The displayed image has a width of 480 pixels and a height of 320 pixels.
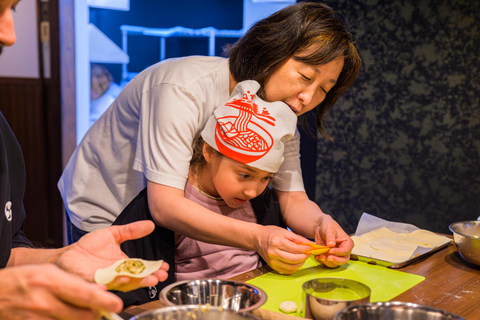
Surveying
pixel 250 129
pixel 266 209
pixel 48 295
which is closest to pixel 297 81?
pixel 250 129

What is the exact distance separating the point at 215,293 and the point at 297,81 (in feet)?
2.76

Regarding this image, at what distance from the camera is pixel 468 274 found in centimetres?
146

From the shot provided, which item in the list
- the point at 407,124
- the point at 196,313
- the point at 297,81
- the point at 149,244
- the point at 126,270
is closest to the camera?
the point at 196,313

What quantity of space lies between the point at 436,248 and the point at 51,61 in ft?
9.95

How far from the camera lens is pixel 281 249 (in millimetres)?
1338

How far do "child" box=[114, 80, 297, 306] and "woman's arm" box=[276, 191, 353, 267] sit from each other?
0.23 metres

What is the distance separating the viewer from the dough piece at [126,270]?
94 centimetres

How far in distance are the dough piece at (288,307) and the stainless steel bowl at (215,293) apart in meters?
0.18

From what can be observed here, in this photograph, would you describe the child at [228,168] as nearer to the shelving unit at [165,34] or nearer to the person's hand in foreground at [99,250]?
the person's hand in foreground at [99,250]

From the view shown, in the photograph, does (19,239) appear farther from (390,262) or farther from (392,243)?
(392,243)

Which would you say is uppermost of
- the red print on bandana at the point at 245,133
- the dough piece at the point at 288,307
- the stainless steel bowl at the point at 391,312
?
the red print on bandana at the point at 245,133

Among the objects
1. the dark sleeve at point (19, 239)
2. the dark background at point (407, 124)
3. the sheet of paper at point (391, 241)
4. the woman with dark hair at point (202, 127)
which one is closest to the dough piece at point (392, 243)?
the sheet of paper at point (391, 241)

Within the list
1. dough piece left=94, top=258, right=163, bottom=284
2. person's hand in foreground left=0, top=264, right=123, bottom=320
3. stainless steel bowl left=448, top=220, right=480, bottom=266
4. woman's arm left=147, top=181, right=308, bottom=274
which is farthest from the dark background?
person's hand in foreground left=0, top=264, right=123, bottom=320

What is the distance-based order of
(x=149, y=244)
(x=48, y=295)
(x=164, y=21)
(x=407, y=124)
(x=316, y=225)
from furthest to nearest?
(x=164, y=21)
(x=407, y=124)
(x=316, y=225)
(x=149, y=244)
(x=48, y=295)
